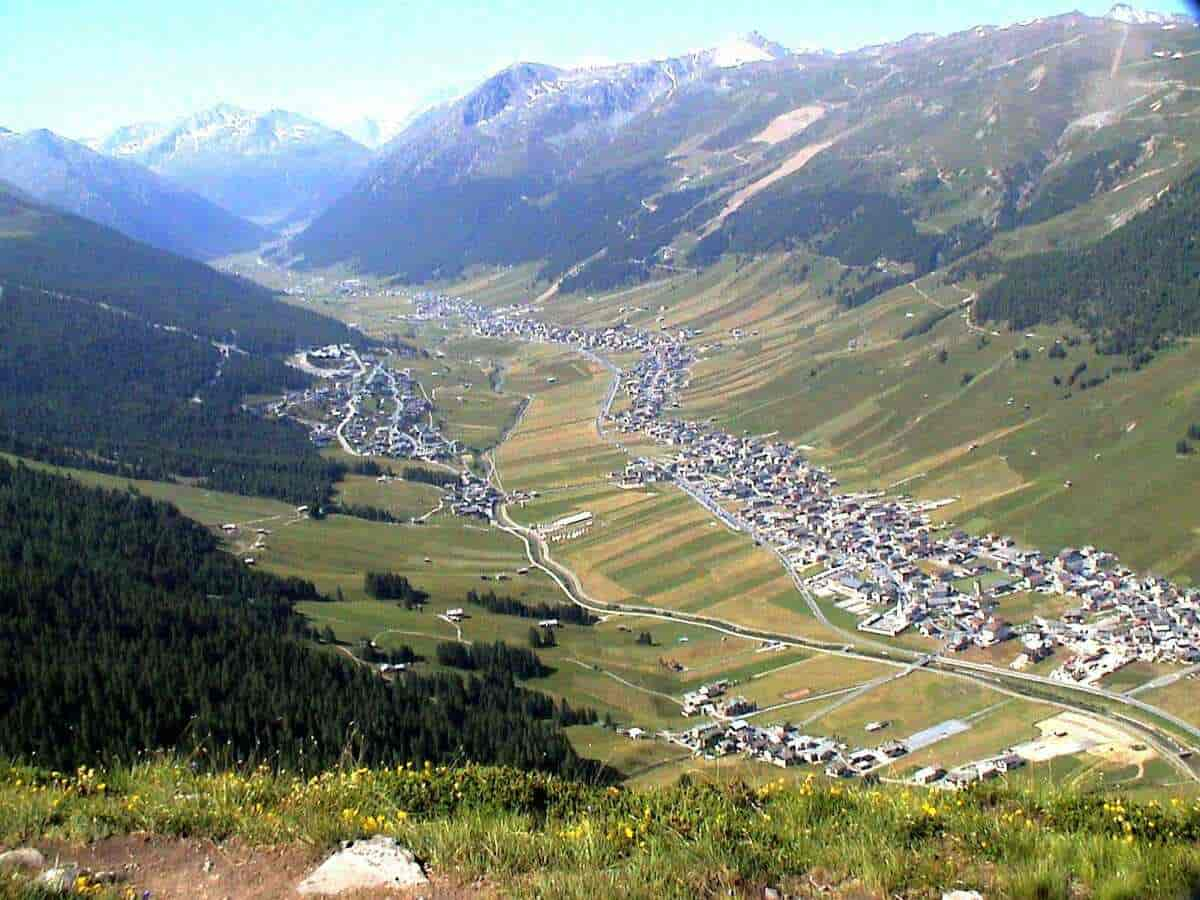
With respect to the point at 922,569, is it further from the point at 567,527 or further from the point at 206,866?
the point at 206,866

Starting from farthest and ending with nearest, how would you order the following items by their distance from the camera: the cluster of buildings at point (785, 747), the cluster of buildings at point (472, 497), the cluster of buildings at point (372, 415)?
the cluster of buildings at point (372, 415)
the cluster of buildings at point (472, 497)
the cluster of buildings at point (785, 747)

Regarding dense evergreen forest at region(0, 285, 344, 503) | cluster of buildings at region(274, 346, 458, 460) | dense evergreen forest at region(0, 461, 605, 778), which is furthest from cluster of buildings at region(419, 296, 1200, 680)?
dense evergreen forest at region(0, 285, 344, 503)

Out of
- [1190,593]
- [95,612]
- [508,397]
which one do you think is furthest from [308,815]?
[508,397]

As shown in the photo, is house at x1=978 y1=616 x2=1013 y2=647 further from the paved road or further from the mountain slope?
the mountain slope

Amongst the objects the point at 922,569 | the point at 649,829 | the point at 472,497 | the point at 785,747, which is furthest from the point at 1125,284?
the point at 649,829

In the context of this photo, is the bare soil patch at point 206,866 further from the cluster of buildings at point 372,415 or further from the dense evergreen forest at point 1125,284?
the dense evergreen forest at point 1125,284

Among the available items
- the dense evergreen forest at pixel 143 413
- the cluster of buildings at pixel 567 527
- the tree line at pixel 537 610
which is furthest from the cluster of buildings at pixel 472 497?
the tree line at pixel 537 610
